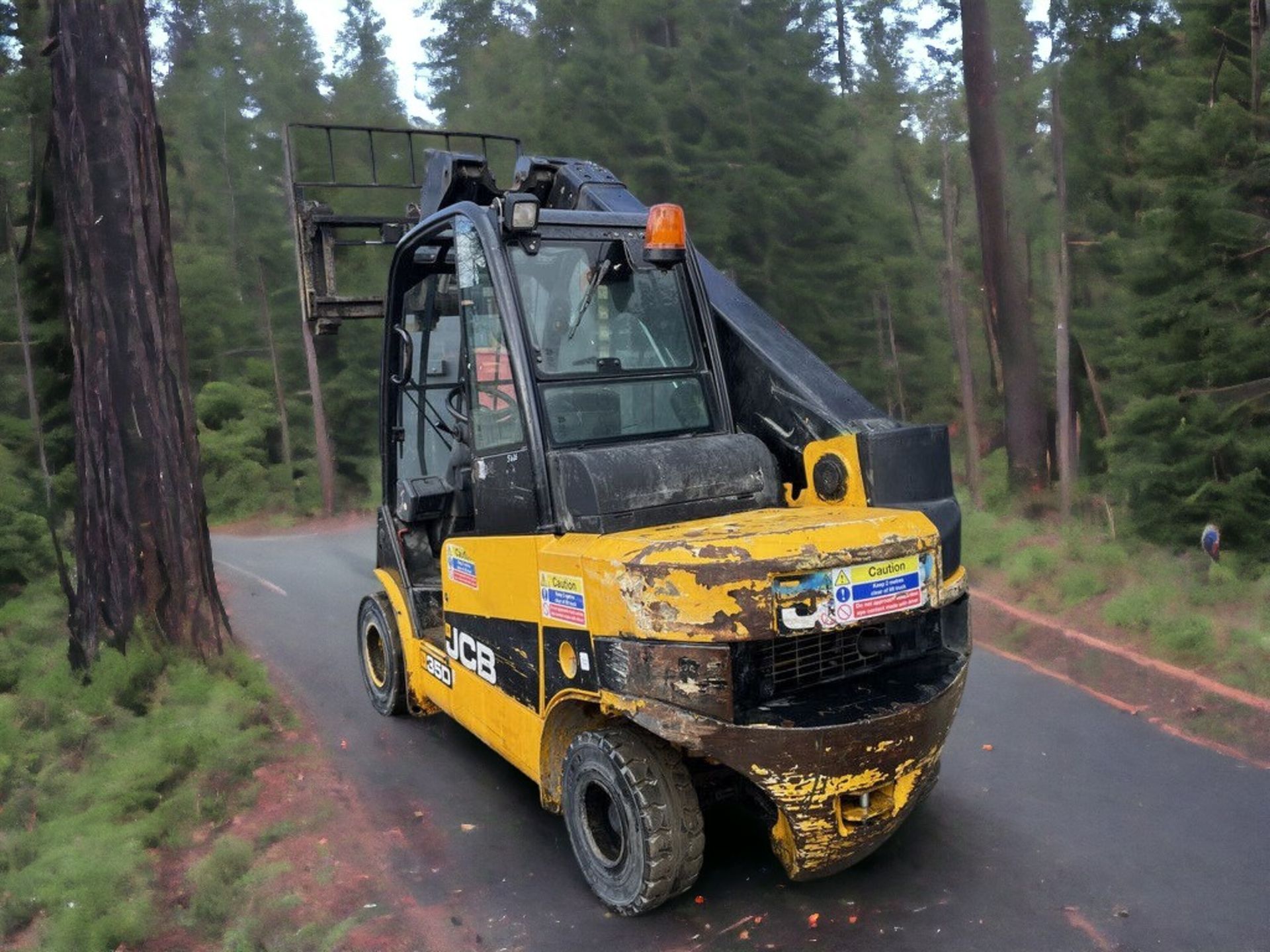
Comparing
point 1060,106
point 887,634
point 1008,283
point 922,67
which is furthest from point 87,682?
point 922,67

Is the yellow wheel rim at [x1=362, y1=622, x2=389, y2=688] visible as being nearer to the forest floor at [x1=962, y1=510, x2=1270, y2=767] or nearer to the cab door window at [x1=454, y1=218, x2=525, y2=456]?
the cab door window at [x1=454, y1=218, x2=525, y2=456]

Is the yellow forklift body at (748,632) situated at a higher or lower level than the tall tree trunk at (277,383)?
lower

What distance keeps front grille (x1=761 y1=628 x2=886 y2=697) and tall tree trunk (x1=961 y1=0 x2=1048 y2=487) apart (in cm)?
1023

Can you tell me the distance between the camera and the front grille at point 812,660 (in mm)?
4172

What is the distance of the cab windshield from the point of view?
15.9 ft

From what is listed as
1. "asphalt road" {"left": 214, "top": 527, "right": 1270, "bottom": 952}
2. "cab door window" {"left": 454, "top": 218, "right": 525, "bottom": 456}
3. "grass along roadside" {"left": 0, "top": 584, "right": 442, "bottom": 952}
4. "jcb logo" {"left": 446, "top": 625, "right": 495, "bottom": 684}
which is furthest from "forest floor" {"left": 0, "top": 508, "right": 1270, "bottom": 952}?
"cab door window" {"left": 454, "top": 218, "right": 525, "bottom": 456}

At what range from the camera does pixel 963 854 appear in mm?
4754

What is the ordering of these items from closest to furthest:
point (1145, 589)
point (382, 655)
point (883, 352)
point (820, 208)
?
1. point (382, 655)
2. point (1145, 589)
3. point (820, 208)
4. point (883, 352)

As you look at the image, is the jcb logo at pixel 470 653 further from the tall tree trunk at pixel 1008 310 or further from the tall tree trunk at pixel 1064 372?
the tall tree trunk at pixel 1008 310

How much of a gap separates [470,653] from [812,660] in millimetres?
1932

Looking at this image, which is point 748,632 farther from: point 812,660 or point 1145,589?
point 1145,589

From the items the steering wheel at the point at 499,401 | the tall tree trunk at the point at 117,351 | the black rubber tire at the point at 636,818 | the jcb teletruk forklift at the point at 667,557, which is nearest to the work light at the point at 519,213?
the jcb teletruk forklift at the point at 667,557

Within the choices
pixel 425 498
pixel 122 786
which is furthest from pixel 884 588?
pixel 122 786

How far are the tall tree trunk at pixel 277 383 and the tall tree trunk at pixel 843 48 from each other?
1828 centimetres
